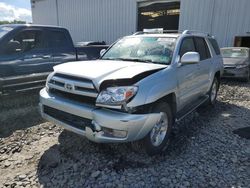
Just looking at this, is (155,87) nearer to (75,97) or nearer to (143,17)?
(75,97)

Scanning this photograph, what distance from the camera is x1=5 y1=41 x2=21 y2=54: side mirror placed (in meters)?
5.61

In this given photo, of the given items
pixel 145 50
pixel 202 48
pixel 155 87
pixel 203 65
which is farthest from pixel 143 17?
pixel 155 87

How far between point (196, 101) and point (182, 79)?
1201 millimetres

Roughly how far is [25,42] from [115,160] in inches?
164

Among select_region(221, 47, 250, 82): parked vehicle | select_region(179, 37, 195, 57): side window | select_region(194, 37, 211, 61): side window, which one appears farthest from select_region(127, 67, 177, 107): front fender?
select_region(221, 47, 250, 82): parked vehicle

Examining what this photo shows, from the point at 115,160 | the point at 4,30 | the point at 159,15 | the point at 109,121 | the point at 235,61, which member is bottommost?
the point at 115,160

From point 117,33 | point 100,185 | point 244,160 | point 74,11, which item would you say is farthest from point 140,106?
point 74,11

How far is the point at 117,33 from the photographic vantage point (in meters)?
16.6

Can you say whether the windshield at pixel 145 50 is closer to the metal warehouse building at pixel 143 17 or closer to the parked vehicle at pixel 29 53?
the parked vehicle at pixel 29 53

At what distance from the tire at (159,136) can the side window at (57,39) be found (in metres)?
4.21

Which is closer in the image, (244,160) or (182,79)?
(244,160)

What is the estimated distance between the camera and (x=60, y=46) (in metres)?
6.72

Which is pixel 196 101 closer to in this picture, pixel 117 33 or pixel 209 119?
pixel 209 119

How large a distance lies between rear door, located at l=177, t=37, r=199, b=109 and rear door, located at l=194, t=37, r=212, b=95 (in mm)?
230
